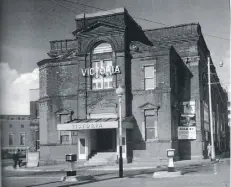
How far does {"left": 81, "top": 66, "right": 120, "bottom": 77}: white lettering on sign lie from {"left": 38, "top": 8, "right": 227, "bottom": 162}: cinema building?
0.07 metres

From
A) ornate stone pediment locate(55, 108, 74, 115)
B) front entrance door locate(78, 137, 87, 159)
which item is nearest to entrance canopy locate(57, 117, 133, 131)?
front entrance door locate(78, 137, 87, 159)

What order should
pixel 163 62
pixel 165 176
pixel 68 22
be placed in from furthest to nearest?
pixel 163 62 → pixel 68 22 → pixel 165 176

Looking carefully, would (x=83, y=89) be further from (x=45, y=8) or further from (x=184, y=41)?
(x=45, y=8)

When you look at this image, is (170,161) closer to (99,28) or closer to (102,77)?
(102,77)

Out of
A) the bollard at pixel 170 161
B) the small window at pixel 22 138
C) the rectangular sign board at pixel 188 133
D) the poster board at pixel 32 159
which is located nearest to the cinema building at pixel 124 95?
the rectangular sign board at pixel 188 133

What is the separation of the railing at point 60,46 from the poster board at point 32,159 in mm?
9556

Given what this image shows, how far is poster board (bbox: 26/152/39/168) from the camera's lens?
94.5ft

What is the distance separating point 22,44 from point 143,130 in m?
12.2

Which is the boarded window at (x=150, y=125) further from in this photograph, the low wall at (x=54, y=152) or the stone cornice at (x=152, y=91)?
the low wall at (x=54, y=152)

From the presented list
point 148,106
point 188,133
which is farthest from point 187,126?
point 148,106

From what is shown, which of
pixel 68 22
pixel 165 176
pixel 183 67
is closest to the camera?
pixel 165 176

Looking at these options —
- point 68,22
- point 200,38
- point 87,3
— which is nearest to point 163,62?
point 200,38

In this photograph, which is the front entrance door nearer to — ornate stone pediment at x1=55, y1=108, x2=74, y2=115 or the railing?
ornate stone pediment at x1=55, y1=108, x2=74, y2=115

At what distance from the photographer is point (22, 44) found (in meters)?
18.6
